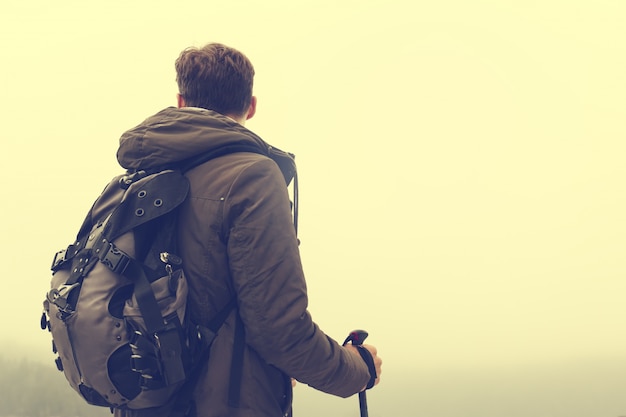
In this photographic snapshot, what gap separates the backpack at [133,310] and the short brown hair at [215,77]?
0.27 m

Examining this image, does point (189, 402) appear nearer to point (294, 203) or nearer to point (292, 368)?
point (292, 368)

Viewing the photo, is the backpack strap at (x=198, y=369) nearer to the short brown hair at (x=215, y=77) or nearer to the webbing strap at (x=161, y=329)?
the webbing strap at (x=161, y=329)

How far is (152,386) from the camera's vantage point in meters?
2.11

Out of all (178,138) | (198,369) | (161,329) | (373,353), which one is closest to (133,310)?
(161,329)

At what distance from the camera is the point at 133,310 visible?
208 centimetres

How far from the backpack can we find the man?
43 mm

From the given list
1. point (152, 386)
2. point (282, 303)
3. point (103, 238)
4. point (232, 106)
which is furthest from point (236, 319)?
point (232, 106)

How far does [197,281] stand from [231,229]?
0.20m

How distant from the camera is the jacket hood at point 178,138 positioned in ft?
7.13

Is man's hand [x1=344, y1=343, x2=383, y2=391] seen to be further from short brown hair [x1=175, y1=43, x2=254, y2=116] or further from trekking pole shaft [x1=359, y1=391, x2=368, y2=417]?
short brown hair [x1=175, y1=43, x2=254, y2=116]

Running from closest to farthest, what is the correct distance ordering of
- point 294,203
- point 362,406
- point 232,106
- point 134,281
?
1. point 134,281
2. point 232,106
3. point 294,203
4. point 362,406

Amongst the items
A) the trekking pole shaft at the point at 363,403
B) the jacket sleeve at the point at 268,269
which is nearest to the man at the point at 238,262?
the jacket sleeve at the point at 268,269

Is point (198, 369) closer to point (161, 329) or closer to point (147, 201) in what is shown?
point (161, 329)

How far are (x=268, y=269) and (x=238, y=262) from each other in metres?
0.10
